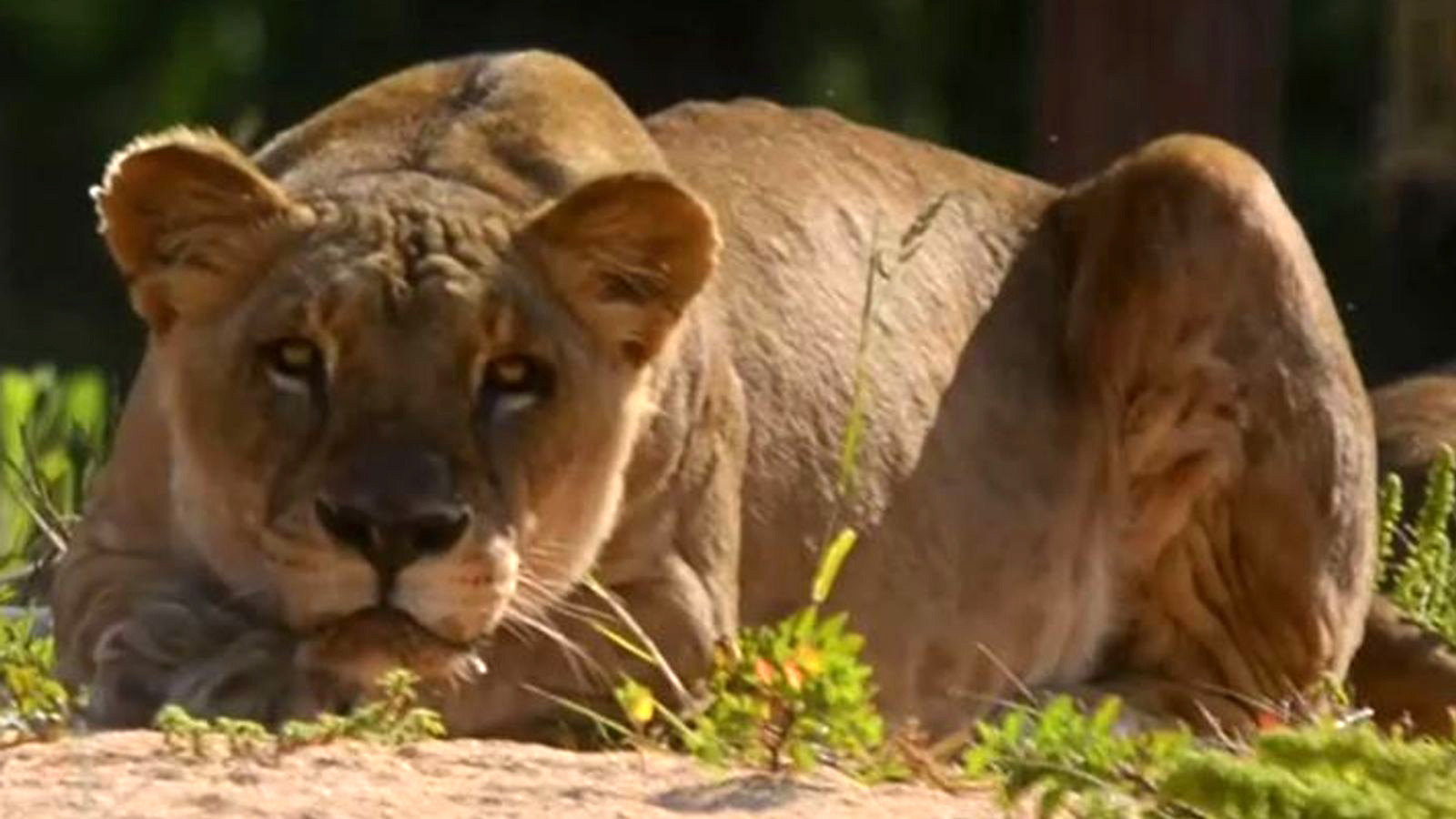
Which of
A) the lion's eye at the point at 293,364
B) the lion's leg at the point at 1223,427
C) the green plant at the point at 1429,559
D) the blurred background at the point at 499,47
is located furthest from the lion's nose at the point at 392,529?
the blurred background at the point at 499,47

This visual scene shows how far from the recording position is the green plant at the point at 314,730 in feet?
17.2

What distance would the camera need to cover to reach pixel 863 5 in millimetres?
17141

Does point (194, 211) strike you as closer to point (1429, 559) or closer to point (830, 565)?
point (830, 565)

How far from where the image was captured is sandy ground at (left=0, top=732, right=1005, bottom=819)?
499 cm

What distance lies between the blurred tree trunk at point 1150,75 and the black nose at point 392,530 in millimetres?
2926

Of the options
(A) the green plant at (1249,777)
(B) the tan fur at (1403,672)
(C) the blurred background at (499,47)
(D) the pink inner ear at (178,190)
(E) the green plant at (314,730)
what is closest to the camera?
(A) the green plant at (1249,777)

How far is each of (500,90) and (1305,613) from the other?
1478 millimetres

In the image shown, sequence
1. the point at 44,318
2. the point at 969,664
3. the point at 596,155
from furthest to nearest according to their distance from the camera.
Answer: the point at 44,318 → the point at 969,664 → the point at 596,155

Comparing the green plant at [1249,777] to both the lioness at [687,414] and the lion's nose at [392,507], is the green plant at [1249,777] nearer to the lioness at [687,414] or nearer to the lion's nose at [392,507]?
the lion's nose at [392,507]

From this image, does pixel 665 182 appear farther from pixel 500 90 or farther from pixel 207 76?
pixel 207 76

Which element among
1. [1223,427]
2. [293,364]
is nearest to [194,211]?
[293,364]

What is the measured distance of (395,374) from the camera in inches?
231

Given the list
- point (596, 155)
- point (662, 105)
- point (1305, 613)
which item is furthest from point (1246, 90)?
point (662, 105)

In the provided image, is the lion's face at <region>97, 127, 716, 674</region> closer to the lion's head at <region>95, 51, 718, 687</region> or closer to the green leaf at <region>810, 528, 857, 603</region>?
the lion's head at <region>95, 51, 718, 687</region>
